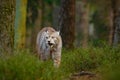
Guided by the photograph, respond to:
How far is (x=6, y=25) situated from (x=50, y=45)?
2781mm

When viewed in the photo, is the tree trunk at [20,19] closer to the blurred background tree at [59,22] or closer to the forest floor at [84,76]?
the blurred background tree at [59,22]

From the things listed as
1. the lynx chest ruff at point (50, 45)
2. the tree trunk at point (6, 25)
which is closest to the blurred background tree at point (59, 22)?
the tree trunk at point (6, 25)

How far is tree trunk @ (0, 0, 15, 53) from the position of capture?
12.8 m

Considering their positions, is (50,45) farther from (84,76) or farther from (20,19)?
(20,19)

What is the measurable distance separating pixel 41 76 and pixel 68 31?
29.9 feet

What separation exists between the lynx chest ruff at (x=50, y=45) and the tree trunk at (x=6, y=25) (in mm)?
2512

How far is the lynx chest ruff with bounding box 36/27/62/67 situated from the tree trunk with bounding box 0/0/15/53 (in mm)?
2512

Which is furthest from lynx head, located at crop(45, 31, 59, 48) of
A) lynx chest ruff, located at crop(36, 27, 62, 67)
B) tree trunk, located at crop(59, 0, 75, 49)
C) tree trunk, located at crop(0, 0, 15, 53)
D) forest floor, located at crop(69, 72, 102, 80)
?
tree trunk, located at crop(59, 0, 75, 49)

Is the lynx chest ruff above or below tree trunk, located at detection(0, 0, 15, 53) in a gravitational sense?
below

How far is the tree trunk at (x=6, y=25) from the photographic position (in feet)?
42.0

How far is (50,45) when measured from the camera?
606 inches

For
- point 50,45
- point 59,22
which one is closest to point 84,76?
point 50,45

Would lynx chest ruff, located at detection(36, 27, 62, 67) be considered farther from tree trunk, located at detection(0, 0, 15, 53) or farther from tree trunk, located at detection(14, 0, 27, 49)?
tree trunk, located at detection(14, 0, 27, 49)

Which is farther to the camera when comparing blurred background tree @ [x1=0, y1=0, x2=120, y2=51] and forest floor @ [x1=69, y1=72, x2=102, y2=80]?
forest floor @ [x1=69, y1=72, x2=102, y2=80]
